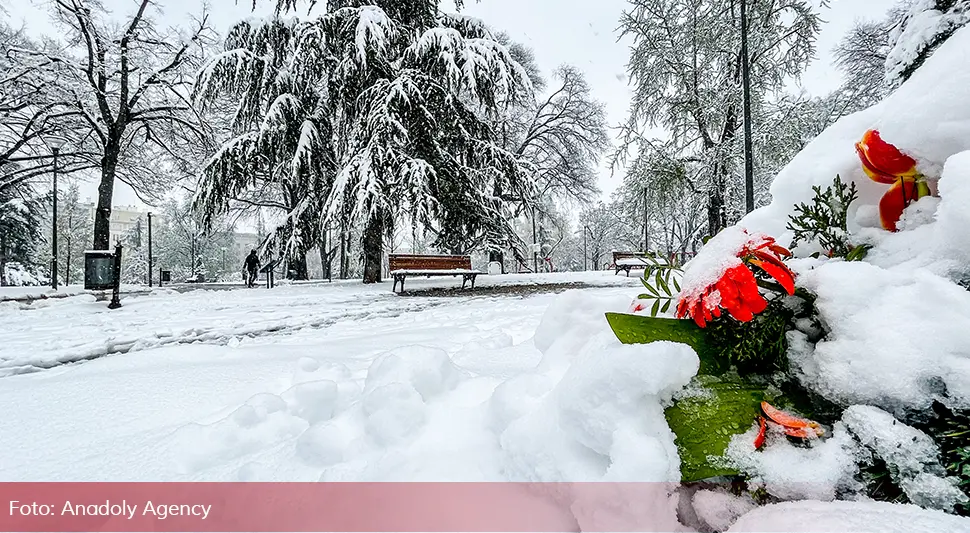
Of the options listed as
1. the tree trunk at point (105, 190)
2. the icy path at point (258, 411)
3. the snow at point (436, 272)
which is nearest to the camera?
the icy path at point (258, 411)

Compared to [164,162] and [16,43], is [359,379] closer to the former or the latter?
[16,43]

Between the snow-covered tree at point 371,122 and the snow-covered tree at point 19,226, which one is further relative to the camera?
the snow-covered tree at point 19,226

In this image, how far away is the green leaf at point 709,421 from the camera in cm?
93

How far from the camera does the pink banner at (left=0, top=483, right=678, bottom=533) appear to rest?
0.93 meters

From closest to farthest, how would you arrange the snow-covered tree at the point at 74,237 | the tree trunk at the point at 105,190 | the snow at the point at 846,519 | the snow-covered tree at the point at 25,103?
the snow at the point at 846,519 < the snow-covered tree at the point at 25,103 < the tree trunk at the point at 105,190 < the snow-covered tree at the point at 74,237

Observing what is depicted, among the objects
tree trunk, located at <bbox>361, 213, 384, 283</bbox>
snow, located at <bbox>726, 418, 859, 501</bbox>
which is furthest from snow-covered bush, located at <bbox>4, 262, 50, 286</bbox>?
snow, located at <bbox>726, 418, 859, 501</bbox>

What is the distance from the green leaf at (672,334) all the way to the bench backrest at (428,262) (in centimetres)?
836

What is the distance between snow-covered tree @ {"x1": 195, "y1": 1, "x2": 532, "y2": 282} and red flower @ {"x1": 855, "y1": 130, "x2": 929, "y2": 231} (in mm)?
7487

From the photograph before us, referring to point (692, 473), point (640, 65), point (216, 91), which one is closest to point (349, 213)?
point (216, 91)

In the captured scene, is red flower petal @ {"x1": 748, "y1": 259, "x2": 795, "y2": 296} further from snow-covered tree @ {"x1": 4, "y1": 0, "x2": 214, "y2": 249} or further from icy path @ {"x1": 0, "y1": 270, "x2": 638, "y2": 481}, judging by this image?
snow-covered tree @ {"x1": 4, "y1": 0, "x2": 214, "y2": 249}

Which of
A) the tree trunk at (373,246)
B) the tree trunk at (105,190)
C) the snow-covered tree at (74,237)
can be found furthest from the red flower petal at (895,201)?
the snow-covered tree at (74,237)

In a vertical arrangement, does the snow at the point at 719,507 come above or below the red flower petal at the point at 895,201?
below

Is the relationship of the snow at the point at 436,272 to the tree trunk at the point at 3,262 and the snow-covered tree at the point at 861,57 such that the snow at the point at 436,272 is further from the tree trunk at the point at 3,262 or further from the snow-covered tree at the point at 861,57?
the tree trunk at the point at 3,262

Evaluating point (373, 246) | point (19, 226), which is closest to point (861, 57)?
point (373, 246)
